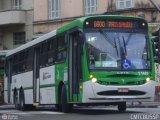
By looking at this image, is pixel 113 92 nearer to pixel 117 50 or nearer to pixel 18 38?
pixel 117 50

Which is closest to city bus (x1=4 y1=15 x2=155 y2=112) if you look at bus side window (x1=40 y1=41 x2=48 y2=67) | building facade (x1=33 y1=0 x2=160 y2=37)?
bus side window (x1=40 y1=41 x2=48 y2=67)

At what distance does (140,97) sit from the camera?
18516 mm

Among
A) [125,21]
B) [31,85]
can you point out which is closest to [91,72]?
[125,21]

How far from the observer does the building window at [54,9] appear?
4234 centimetres

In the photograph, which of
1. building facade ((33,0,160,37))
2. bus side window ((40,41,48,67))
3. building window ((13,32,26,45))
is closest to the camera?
bus side window ((40,41,48,67))

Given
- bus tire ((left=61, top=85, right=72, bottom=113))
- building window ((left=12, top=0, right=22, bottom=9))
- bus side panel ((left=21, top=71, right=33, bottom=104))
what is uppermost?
building window ((left=12, top=0, right=22, bottom=9))

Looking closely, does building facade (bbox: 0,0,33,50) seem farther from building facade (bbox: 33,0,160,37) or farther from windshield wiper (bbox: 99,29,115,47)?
windshield wiper (bbox: 99,29,115,47)

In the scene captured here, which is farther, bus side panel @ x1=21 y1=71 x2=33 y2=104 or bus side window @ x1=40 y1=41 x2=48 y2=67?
bus side panel @ x1=21 y1=71 x2=33 y2=104

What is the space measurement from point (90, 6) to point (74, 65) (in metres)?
21.8

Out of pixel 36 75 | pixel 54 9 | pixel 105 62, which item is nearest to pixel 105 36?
pixel 105 62

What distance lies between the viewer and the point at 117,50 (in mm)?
18359

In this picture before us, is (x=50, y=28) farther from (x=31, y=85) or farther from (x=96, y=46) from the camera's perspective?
(x=96, y=46)

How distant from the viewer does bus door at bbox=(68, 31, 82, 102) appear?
61.5 feet

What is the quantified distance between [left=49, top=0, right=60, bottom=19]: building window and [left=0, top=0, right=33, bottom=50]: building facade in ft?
6.71
